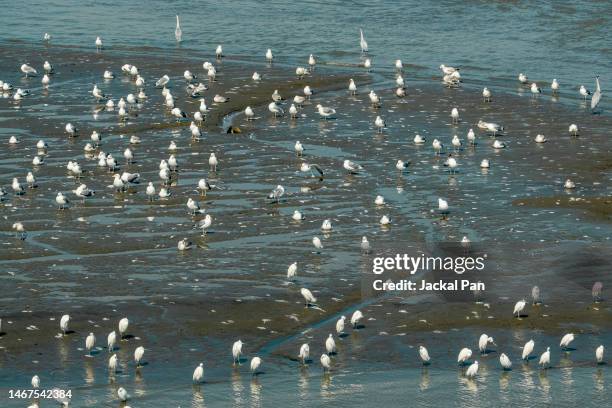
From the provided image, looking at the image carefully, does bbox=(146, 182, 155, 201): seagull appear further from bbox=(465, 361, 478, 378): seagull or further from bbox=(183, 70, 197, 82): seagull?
bbox=(183, 70, 197, 82): seagull

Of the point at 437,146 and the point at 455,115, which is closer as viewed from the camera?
the point at 437,146

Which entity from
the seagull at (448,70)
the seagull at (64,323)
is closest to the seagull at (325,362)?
the seagull at (64,323)

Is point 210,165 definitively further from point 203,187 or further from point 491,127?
point 491,127

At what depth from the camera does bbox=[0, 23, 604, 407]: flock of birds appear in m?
28.8

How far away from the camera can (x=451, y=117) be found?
52.3 m

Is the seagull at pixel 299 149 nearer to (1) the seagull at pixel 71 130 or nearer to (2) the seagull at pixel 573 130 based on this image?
(1) the seagull at pixel 71 130

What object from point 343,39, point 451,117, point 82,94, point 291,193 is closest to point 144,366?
point 291,193

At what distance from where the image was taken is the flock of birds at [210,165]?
94.5 ft

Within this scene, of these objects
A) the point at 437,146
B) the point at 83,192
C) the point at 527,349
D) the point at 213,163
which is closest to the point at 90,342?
the point at 527,349

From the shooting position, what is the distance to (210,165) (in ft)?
146

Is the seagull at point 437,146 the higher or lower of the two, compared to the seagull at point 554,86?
lower

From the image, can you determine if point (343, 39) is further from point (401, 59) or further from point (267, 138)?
point (267, 138)

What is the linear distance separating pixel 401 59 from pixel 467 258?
101 feet

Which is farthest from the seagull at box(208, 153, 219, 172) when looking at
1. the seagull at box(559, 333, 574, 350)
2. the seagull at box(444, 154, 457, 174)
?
the seagull at box(559, 333, 574, 350)
